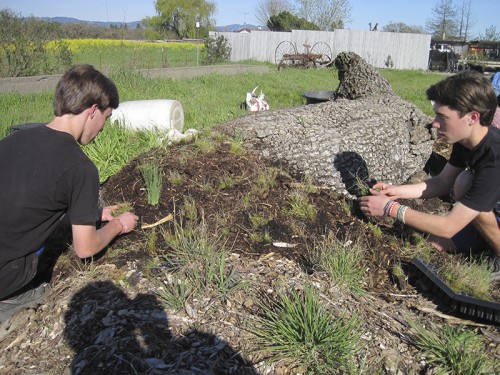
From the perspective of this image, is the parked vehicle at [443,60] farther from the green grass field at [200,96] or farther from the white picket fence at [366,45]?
the green grass field at [200,96]

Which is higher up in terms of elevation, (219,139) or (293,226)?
(219,139)

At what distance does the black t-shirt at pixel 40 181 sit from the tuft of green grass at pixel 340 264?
4.14ft

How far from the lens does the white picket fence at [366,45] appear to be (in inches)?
1011

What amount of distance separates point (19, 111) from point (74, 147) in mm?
5771

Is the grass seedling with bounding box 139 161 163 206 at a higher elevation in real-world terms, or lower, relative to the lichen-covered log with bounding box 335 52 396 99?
lower

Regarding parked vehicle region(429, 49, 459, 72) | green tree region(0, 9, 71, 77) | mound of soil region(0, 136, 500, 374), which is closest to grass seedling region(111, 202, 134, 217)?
mound of soil region(0, 136, 500, 374)

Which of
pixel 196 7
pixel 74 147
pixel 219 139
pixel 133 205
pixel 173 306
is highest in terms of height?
pixel 196 7

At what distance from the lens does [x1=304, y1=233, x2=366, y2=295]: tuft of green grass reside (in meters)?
2.45

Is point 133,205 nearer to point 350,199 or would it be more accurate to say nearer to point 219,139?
point 219,139

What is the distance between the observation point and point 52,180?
6.92 feet

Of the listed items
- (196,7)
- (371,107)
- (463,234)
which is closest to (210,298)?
(463,234)

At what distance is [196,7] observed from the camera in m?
52.6

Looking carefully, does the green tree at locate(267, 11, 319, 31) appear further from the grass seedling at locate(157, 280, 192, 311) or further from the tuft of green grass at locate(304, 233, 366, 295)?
the grass seedling at locate(157, 280, 192, 311)

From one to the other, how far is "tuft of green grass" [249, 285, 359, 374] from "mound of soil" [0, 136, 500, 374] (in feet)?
0.18
